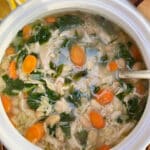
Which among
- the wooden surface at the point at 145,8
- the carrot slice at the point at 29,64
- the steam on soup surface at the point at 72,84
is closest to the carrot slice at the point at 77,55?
the steam on soup surface at the point at 72,84

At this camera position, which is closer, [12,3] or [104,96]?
[104,96]

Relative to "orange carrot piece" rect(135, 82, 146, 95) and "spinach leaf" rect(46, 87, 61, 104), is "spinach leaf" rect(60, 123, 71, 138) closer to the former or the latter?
"spinach leaf" rect(46, 87, 61, 104)

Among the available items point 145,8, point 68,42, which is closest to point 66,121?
point 68,42

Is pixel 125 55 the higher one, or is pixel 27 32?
pixel 27 32

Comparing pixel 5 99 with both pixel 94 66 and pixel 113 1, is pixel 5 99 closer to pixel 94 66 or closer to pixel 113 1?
pixel 94 66

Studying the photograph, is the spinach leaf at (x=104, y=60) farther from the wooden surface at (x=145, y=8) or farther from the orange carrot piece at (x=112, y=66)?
the wooden surface at (x=145, y=8)

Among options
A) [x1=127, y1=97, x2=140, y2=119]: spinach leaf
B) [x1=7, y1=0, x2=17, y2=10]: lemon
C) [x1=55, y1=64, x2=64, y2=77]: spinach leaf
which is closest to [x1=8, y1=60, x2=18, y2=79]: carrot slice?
[x1=55, y1=64, x2=64, y2=77]: spinach leaf

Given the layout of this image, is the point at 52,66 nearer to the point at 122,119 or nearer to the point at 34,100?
the point at 34,100
